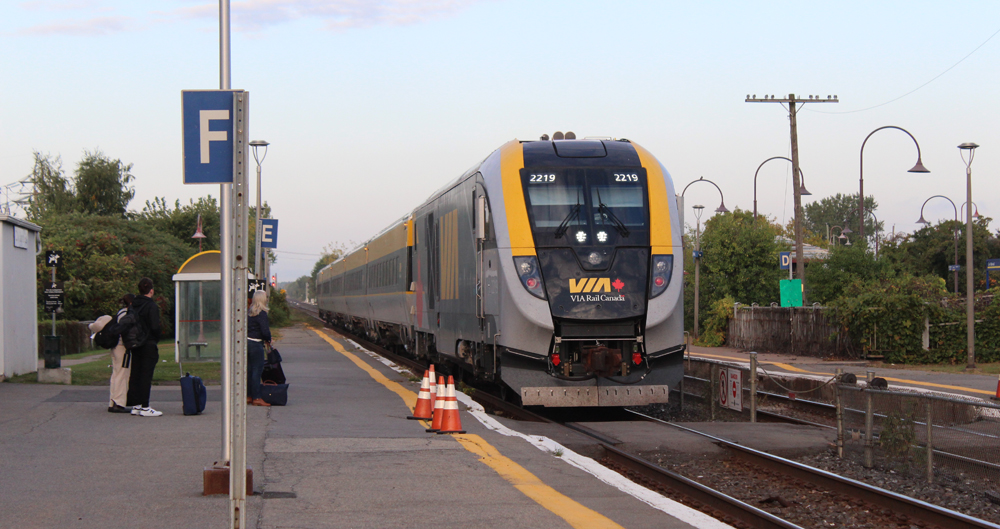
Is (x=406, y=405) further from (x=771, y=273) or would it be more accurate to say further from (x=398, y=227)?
(x=771, y=273)

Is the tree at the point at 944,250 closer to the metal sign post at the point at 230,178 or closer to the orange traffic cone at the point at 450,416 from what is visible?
the orange traffic cone at the point at 450,416

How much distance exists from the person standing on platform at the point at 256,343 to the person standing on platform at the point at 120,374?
143cm

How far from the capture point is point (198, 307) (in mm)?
20562

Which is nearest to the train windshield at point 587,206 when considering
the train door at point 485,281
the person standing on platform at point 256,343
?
the train door at point 485,281

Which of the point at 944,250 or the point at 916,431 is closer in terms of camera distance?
the point at 916,431

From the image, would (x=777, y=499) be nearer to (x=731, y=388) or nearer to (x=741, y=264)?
(x=731, y=388)

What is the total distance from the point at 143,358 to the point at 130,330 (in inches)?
14.6

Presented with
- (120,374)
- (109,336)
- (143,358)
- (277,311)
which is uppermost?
(109,336)

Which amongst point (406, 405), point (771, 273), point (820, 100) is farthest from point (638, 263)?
point (771, 273)

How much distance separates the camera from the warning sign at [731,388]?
13.9 m

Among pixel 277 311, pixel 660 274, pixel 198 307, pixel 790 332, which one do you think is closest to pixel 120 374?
pixel 660 274

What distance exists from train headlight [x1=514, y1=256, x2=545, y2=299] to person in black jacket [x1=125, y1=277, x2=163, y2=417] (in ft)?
14.1

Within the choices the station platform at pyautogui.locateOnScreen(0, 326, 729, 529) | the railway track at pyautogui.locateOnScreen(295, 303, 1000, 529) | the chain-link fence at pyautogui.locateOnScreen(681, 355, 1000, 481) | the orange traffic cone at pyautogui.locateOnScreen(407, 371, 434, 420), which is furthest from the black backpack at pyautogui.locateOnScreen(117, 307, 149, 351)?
the chain-link fence at pyautogui.locateOnScreen(681, 355, 1000, 481)

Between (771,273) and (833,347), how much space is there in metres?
11.8
